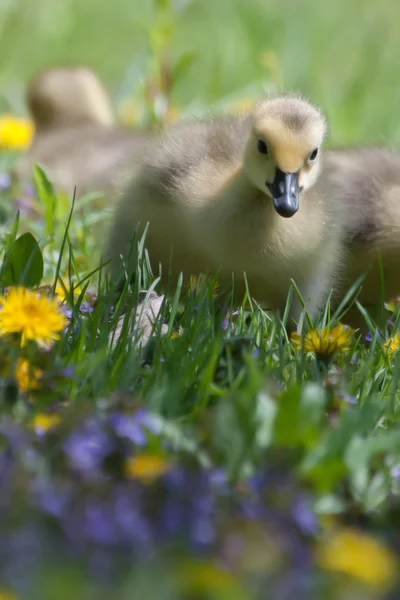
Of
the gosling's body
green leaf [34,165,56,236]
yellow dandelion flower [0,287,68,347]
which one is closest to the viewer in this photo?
yellow dandelion flower [0,287,68,347]

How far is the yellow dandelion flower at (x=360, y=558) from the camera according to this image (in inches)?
51.4

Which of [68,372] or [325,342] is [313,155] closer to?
[325,342]

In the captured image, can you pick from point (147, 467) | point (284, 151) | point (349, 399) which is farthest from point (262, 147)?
point (147, 467)

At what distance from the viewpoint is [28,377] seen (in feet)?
5.84

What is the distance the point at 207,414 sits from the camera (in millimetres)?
1655

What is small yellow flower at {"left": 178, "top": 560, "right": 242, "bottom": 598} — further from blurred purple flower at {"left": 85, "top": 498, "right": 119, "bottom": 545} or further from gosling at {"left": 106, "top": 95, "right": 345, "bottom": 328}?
gosling at {"left": 106, "top": 95, "right": 345, "bottom": 328}

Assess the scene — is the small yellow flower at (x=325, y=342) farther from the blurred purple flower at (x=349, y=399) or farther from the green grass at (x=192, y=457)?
the blurred purple flower at (x=349, y=399)

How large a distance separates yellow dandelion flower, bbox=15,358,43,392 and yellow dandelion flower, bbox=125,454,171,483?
1.01 ft

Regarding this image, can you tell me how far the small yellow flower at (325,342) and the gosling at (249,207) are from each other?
0.29 metres

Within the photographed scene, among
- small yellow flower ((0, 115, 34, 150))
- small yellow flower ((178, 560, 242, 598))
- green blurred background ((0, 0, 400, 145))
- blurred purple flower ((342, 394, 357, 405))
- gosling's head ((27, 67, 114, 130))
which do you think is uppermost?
green blurred background ((0, 0, 400, 145))

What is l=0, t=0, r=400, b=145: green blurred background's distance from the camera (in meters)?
4.97

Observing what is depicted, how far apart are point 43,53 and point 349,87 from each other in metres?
2.05

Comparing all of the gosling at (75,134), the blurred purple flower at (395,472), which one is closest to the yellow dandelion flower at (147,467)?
the blurred purple flower at (395,472)

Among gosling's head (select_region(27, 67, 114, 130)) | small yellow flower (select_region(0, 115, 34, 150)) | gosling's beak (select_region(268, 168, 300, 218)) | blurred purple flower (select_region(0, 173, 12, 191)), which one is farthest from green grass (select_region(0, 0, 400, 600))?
gosling's head (select_region(27, 67, 114, 130))
